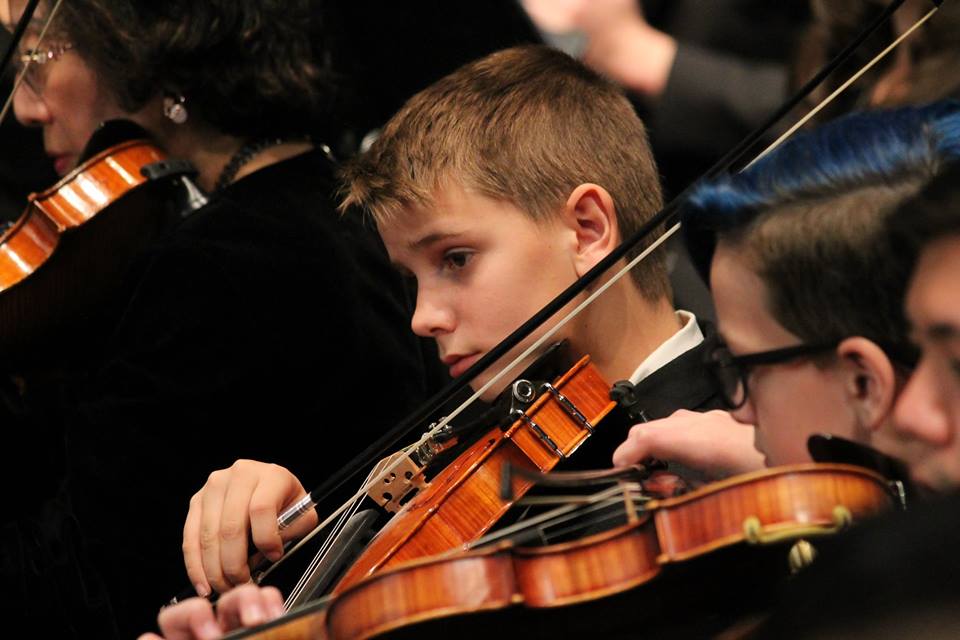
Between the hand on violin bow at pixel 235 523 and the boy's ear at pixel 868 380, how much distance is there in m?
0.69

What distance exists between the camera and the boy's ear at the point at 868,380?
45.1 inches

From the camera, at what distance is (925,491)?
112 cm

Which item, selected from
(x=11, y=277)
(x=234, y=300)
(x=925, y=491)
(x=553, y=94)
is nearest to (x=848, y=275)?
(x=925, y=491)

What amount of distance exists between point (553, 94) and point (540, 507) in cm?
51

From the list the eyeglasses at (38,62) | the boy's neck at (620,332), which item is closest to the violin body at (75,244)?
the eyeglasses at (38,62)

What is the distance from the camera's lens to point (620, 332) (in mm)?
1722

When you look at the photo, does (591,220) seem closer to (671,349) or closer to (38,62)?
(671,349)

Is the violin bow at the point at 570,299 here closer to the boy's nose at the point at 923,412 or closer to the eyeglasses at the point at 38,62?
the boy's nose at the point at 923,412

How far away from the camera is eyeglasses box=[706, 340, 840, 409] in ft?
4.04

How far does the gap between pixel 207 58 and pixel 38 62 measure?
0.27 metres

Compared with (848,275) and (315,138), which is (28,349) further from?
(848,275)

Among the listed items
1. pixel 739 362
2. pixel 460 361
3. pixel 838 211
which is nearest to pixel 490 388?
pixel 460 361

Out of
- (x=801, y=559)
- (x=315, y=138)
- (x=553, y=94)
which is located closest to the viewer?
(x=801, y=559)

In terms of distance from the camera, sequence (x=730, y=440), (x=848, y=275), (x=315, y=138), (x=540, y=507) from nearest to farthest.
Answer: (x=848, y=275) → (x=730, y=440) → (x=540, y=507) → (x=315, y=138)
